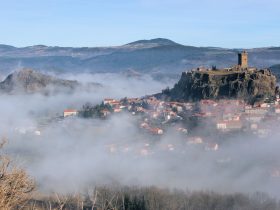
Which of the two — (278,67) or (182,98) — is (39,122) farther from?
(278,67)

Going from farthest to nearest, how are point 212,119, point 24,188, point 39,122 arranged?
point 39,122, point 212,119, point 24,188

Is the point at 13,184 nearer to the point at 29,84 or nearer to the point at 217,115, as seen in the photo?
the point at 217,115

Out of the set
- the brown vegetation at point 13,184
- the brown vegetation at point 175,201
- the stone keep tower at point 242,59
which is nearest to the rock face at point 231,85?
the stone keep tower at point 242,59

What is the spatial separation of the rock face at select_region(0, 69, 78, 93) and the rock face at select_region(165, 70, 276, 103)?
58.7 meters

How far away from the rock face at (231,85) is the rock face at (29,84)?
5872 centimetres

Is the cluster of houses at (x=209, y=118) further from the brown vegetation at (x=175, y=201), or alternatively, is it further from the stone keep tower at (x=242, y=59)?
the brown vegetation at (x=175, y=201)

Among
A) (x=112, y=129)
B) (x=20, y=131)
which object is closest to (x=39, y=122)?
(x=20, y=131)

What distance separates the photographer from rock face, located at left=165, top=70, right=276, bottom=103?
54625mm

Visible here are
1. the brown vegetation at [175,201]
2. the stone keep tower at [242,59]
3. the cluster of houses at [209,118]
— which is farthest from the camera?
the stone keep tower at [242,59]

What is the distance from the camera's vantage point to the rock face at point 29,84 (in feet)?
374

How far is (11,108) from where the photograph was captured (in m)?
97.5

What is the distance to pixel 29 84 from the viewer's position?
376ft

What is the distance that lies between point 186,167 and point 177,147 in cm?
710

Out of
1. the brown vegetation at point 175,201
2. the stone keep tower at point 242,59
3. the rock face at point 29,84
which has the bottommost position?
the rock face at point 29,84
